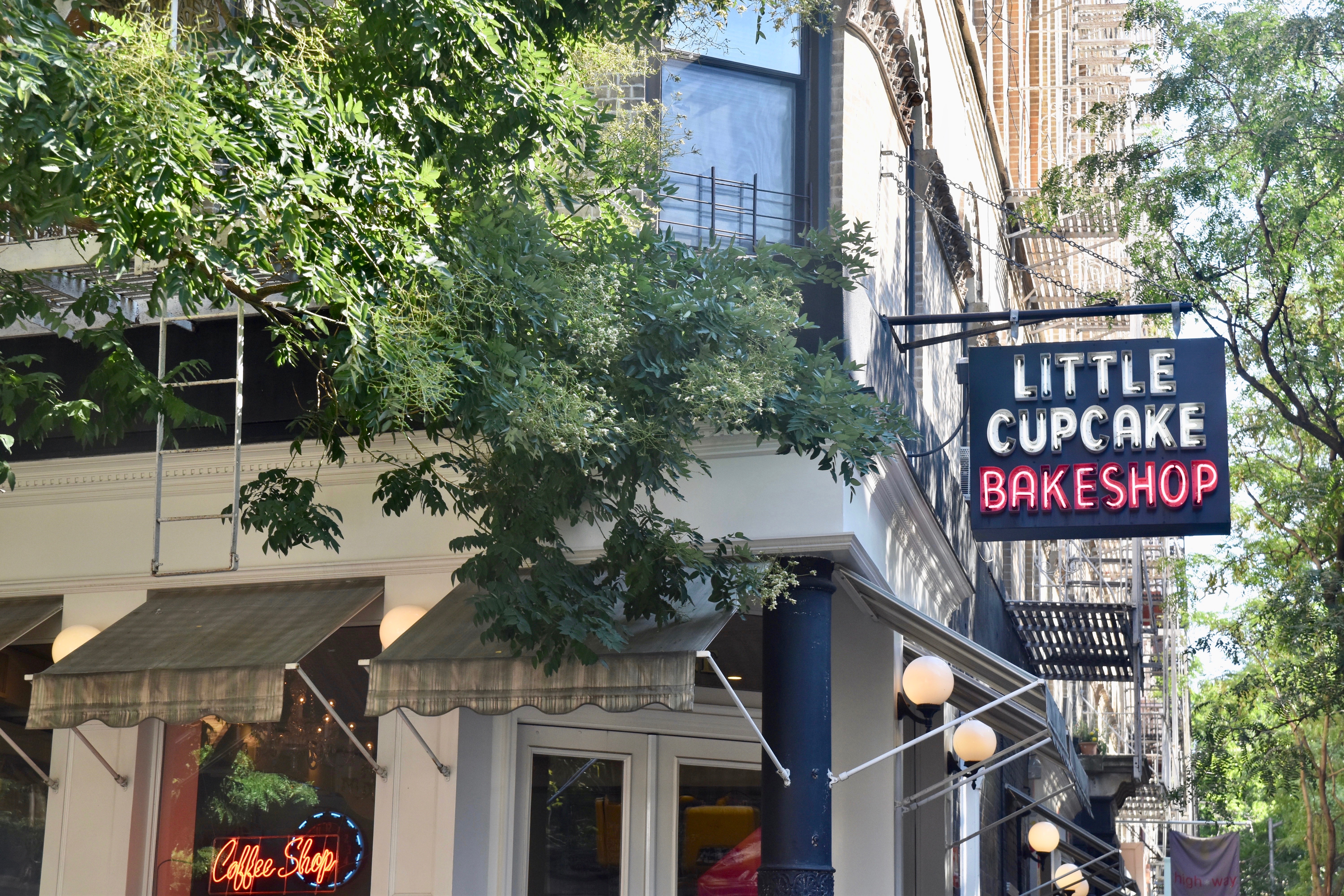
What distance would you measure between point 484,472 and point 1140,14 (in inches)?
484

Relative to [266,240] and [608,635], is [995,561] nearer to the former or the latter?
[608,635]

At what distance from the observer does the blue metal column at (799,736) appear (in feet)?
30.1

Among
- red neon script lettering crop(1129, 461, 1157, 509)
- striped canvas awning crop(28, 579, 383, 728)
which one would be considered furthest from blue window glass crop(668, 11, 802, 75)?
striped canvas awning crop(28, 579, 383, 728)

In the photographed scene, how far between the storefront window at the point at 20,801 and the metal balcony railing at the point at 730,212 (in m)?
6.33

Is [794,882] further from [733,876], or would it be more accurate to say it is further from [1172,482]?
[1172,482]

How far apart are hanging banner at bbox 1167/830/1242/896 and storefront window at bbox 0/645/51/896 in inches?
804

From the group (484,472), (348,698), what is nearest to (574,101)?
(484,472)

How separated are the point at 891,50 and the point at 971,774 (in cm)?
579

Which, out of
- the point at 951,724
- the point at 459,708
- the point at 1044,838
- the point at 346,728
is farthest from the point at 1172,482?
the point at 1044,838

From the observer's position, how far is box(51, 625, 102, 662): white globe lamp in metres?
11.0

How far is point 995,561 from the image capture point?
2052 cm

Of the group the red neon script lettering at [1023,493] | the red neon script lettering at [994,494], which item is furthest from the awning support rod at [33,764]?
the red neon script lettering at [1023,493]

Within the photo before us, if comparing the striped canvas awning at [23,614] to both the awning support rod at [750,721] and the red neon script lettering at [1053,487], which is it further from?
the red neon script lettering at [1053,487]

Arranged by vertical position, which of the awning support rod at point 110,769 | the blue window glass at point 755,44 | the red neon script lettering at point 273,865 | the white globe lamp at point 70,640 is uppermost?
the blue window glass at point 755,44
